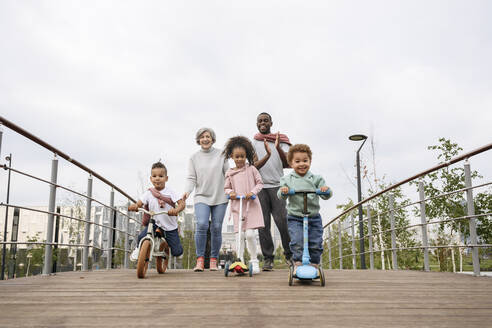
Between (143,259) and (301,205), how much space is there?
5.12 ft

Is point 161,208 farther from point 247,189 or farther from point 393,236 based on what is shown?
point 393,236

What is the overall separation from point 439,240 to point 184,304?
11.0 m

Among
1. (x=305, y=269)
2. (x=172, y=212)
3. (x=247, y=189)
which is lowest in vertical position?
(x=305, y=269)

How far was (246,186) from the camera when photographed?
15.8ft

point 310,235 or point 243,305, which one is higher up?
point 310,235

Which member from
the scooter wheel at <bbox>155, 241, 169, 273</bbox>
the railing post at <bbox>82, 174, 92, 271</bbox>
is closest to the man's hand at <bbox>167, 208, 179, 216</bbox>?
the scooter wheel at <bbox>155, 241, 169, 273</bbox>

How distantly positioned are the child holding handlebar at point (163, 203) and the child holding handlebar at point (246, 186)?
588 millimetres

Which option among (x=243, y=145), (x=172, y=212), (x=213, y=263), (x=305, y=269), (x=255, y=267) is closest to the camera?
(x=305, y=269)

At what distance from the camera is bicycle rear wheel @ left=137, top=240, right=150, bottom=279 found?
4.00 metres

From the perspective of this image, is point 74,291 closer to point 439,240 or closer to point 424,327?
point 424,327

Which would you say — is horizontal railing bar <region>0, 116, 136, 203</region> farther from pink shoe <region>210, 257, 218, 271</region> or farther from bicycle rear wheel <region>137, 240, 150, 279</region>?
pink shoe <region>210, 257, 218, 271</region>

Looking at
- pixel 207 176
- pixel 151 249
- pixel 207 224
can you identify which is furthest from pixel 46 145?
pixel 207 224

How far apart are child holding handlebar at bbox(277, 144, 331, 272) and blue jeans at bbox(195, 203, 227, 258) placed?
1274 millimetres

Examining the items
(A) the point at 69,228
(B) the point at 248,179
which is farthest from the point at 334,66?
(A) the point at 69,228
